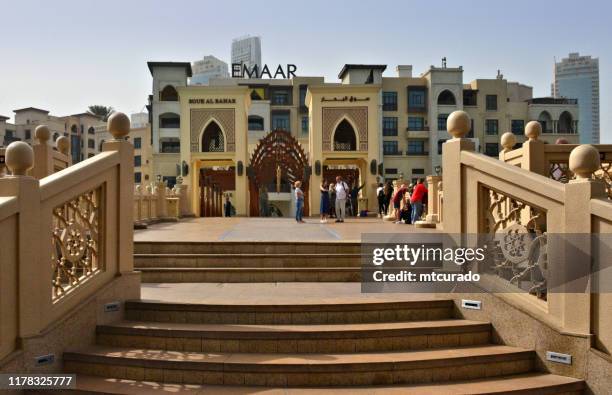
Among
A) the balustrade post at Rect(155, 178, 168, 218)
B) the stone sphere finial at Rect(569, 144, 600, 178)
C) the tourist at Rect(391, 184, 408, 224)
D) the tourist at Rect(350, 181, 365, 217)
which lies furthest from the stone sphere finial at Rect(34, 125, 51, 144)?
the tourist at Rect(350, 181, 365, 217)

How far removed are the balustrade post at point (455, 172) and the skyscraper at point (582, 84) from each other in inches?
4430

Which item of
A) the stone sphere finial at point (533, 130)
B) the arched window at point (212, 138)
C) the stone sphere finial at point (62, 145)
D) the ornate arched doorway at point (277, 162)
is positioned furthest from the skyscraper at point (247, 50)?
the stone sphere finial at point (533, 130)

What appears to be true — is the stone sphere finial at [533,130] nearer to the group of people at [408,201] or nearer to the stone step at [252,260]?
the stone step at [252,260]

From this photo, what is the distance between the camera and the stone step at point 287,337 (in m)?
4.99

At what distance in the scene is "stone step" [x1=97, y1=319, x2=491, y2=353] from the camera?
499cm

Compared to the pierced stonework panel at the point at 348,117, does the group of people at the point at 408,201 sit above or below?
below

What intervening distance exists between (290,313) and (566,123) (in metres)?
57.8

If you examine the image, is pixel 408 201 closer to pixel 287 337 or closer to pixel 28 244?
pixel 287 337

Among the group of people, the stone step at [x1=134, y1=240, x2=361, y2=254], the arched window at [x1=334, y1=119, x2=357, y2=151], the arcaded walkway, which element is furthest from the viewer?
the arched window at [x1=334, y1=119, x2=357, y2=151]

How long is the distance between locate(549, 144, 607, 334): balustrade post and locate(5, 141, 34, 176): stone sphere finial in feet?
16.5

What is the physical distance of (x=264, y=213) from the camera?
27.3 meters

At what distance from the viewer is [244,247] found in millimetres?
8578

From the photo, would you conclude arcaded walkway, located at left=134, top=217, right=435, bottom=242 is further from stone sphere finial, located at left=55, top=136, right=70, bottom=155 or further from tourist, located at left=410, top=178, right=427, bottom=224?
stone sphere finial, located at left=55, top=136, right=70, bottom=155

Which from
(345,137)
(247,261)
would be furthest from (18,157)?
(345,137)
